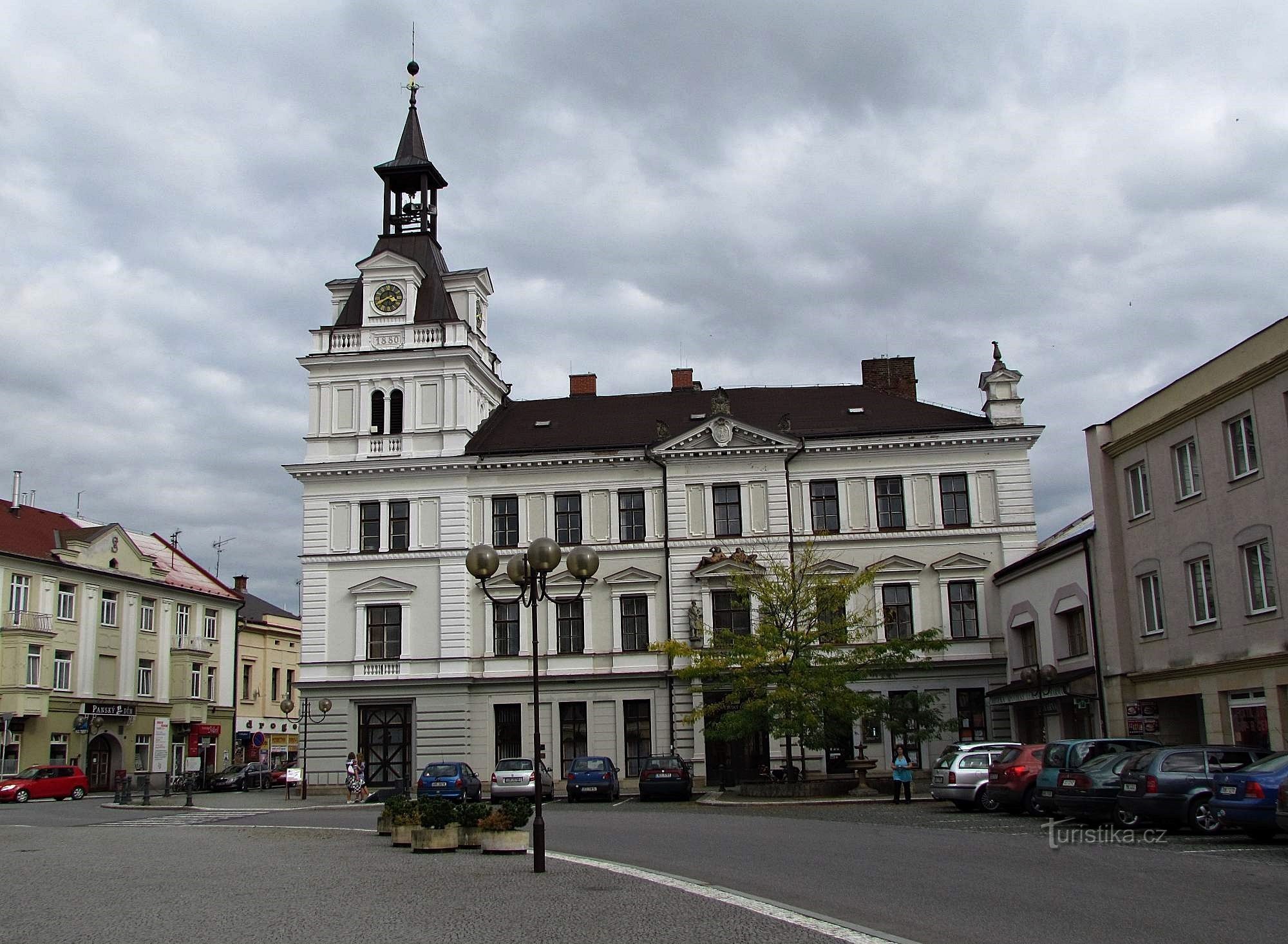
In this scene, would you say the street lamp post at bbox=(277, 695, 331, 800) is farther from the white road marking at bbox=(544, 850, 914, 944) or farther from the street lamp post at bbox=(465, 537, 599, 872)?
the white road marking at bbox=(544, 850, 914, 944)

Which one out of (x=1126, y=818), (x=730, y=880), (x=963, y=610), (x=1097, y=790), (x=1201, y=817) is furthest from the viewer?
(x=963, y=610)

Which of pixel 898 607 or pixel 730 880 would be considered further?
pixel 898 607

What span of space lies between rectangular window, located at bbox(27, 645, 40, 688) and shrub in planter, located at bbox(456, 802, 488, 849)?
38.2 m

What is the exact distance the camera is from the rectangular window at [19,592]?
167ft

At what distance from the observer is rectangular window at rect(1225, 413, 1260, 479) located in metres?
27.6

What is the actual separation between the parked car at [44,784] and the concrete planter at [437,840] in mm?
30191

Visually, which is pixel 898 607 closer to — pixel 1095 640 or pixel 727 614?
pixel 727 614

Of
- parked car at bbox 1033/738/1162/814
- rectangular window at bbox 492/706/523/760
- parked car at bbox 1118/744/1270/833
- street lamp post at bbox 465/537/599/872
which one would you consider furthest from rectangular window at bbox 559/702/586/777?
parked car at bbox 1118/744/1270/833

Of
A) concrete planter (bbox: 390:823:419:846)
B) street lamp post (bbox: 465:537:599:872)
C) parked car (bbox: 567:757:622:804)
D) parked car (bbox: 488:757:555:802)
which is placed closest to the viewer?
street lamp post (bbox: 465:537:599:872)

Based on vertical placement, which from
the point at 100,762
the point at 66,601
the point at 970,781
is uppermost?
the point at 66,601

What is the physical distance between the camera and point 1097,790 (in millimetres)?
21812

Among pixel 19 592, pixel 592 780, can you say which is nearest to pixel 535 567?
pixel 592 780

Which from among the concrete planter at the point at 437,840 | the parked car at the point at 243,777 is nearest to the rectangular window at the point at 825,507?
the parked car at the point at 243,777

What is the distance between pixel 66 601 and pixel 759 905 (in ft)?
161
